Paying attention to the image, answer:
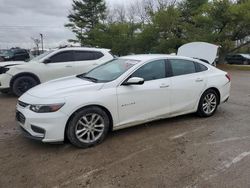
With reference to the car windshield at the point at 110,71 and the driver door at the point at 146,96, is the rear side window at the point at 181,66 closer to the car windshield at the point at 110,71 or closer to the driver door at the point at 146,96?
the driver door at the point at 146,96

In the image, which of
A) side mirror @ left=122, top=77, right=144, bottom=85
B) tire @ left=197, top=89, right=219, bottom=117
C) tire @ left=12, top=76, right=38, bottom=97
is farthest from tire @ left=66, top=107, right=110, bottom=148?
tire @ left=12, top=76, right=38, bottom=97

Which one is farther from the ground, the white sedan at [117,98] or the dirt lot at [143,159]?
the white sedan at [117,98]

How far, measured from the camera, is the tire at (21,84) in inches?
364

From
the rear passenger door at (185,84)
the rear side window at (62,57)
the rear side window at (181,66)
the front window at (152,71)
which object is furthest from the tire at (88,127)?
the rear side window at (62,57)

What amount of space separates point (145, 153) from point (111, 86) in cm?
125

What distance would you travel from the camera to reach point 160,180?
3.65 meters

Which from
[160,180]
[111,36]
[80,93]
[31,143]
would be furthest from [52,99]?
[111,36]

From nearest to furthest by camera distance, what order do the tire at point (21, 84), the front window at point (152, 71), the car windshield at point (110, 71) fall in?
the car windshield at point (110, 71) < the front window at point (152, 71) < the tire at point (21, 84)

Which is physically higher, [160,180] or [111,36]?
[111,36]

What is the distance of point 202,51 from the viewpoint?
12047 millimetres

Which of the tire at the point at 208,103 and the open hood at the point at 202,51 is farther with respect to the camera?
the open hood at the point at 202,51

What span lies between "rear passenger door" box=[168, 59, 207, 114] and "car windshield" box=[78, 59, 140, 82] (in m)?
0.90

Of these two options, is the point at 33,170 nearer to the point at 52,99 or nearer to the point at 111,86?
the point at 52,99

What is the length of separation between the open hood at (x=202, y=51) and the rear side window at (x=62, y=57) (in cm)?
459
